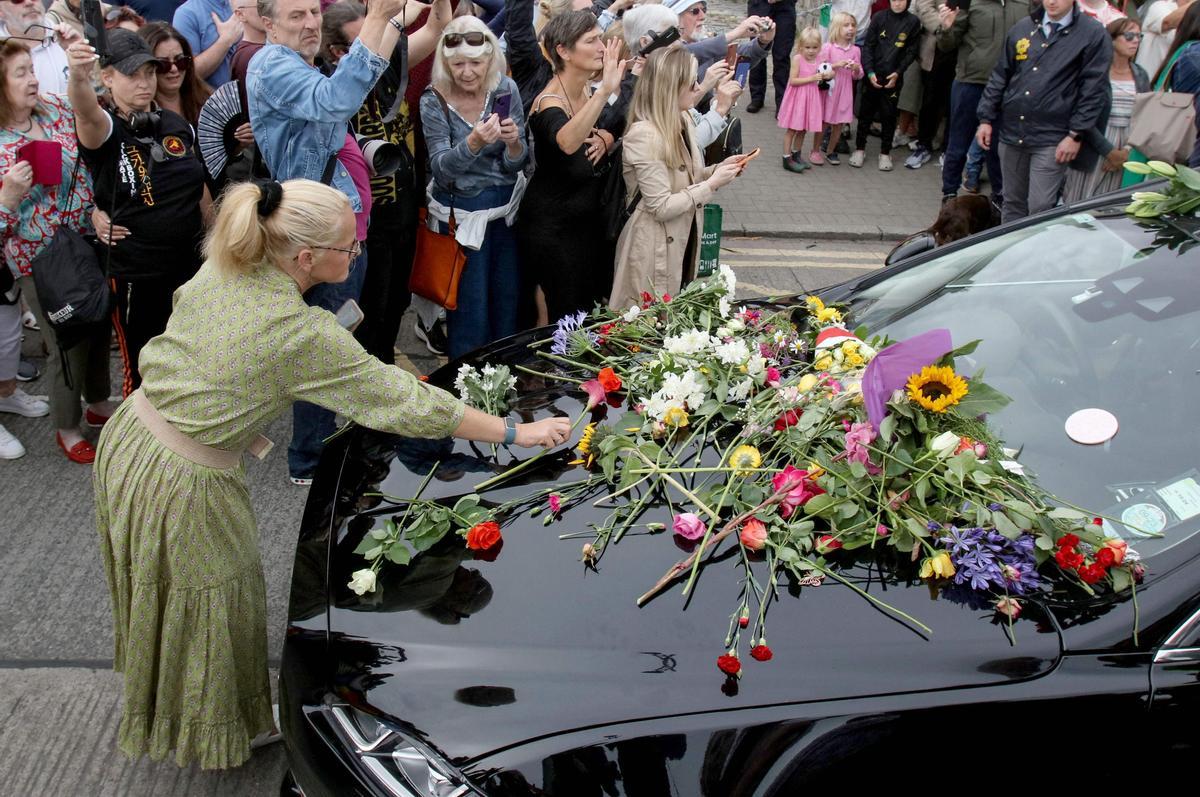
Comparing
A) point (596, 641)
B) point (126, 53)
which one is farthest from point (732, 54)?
point (596, 641)

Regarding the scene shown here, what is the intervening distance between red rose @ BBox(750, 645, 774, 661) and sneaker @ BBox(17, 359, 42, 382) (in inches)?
177

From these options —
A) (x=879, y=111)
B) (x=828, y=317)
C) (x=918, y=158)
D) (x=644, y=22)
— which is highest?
(x=644, y=22)

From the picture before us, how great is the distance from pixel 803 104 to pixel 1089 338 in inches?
291

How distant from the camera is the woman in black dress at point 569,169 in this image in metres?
4.65

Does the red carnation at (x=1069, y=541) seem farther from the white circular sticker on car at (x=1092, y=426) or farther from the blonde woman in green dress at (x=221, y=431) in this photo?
the blonde woman in green dress at (x=221, y=431)

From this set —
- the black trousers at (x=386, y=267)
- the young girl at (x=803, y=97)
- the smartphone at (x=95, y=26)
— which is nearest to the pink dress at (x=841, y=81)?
the young girl at (x=803, y=97)

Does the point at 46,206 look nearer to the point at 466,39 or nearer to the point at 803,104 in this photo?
the point at 466,39

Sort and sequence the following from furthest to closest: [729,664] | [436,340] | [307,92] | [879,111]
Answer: [879,111], [436,340], [307,92], [729,664]

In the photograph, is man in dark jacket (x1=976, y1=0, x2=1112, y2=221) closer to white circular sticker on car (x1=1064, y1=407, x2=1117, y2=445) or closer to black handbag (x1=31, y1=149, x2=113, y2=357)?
white circular sticker on car (x1=1064, y1=407, x2=1117, y2=445)

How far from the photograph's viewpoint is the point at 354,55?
366 cm

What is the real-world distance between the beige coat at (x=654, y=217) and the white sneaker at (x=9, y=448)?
9.16 feet

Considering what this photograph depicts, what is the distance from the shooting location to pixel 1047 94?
7.05 meters

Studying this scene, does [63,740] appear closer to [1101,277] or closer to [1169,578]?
[1169,578]

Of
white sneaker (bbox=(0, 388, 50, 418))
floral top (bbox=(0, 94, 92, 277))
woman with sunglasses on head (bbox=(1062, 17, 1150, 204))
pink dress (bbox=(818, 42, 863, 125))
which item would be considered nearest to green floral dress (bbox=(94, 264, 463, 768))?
floral top (bbox=(0, 94, 92, 277))
